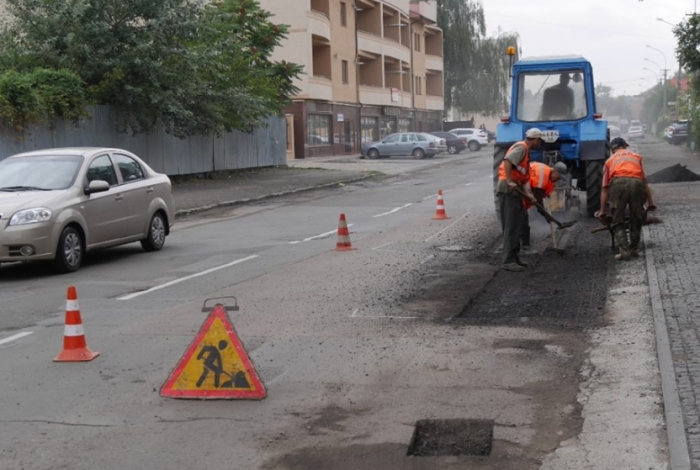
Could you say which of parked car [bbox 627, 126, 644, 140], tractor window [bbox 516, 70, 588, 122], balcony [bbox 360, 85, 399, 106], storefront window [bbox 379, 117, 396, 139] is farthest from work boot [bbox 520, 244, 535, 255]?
parked car [bbox 627, 126, 644, 140]

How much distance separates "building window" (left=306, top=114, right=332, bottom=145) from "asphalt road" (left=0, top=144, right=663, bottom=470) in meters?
41.0

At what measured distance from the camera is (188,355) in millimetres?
7125

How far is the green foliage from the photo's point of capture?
25062mm

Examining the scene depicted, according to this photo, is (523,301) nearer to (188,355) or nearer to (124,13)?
(188,355)

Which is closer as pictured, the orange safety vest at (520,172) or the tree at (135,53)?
the orange safety vest at (520,172)

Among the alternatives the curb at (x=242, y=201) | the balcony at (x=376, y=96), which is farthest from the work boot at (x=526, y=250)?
the balcony at (x=376, y=96)

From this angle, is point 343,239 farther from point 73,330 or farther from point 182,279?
point 73,330

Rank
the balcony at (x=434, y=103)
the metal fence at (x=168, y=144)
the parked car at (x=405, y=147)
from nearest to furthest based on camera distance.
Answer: the metal fence at (x=168, y=144)
the parked car at (x=405, y=147)
the balcony at (x=434, y=103)

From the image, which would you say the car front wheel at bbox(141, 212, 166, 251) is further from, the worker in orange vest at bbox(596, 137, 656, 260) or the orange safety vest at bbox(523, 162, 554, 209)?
the worker in orange vest at bbox(596, 137, 656, 260)

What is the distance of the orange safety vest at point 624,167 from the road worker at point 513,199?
1109 mm

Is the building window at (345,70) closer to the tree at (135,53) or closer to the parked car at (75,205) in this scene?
the tree at (135,53)

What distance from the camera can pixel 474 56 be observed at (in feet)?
283

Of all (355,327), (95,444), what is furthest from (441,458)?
(355,327)

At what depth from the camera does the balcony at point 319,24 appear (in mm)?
53719
